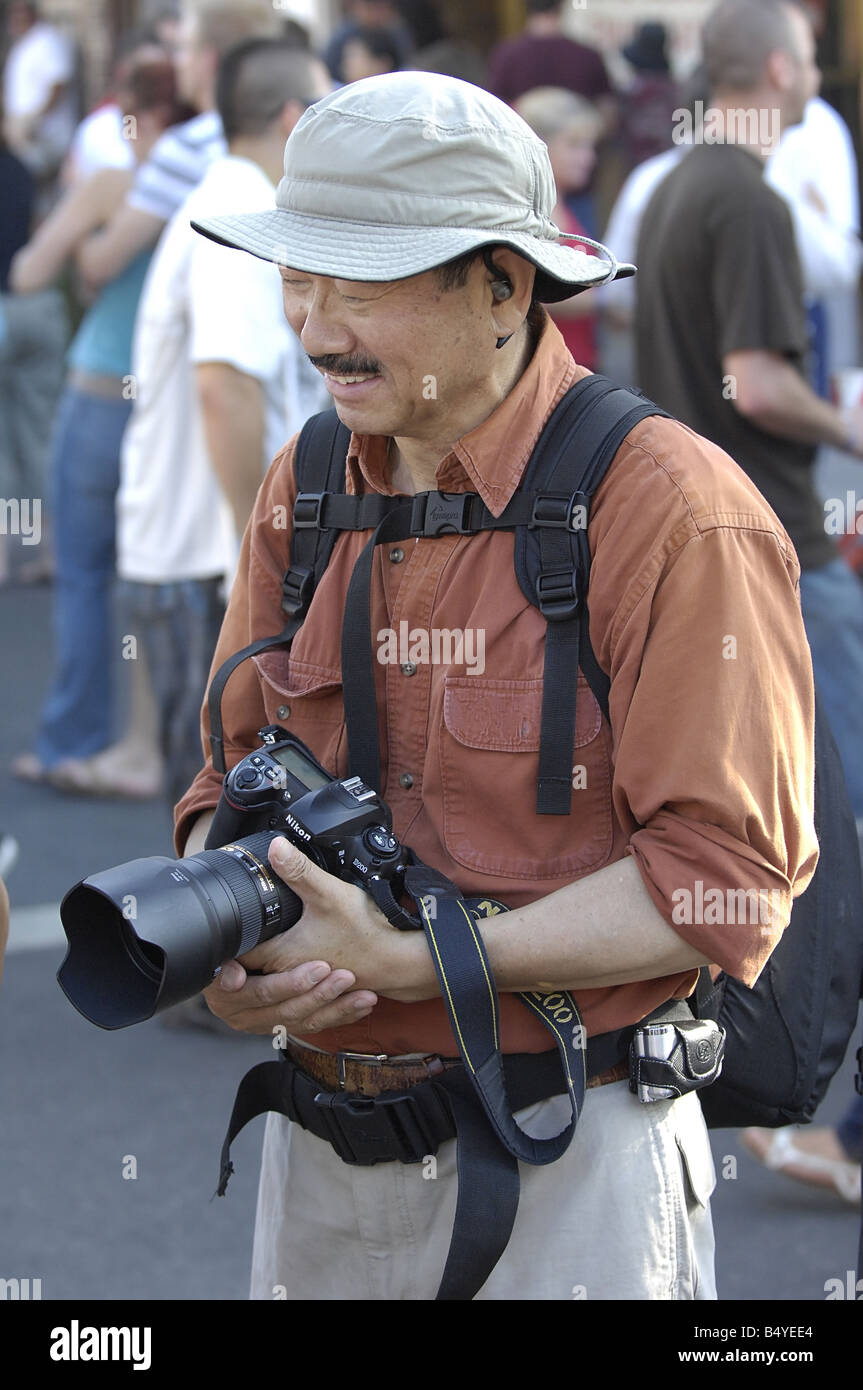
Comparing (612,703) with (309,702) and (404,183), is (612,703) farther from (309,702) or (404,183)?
(404,183)

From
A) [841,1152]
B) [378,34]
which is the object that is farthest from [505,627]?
[378,34]

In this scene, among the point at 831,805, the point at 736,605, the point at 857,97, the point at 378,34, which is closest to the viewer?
the point at 736,605

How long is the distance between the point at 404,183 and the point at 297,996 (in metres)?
0.83

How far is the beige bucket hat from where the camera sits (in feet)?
5.58

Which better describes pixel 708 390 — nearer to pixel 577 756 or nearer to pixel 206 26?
pixel 206 26

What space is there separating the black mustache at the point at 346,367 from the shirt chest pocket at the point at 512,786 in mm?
326

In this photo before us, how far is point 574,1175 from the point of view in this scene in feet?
6.03

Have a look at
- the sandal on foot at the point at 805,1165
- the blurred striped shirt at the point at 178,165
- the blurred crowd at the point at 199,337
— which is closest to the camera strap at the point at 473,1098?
the blurred crowd at the point at 199,337

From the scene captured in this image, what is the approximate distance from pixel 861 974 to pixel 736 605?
0.64m

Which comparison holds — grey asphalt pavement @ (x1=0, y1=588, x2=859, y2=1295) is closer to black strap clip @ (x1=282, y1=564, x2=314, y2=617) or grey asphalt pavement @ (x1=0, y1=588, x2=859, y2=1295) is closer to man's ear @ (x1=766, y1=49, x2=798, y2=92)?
black strap clip @ (x1=282, y1=564, x2=314, y2=617)

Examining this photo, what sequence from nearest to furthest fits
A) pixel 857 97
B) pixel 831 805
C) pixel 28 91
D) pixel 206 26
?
1. pixel 831 805
2. pixel 206 26
3. pixel 28 91
4. pixel 857 97

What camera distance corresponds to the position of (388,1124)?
1843 millimetres

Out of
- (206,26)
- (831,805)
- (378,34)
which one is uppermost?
(378,34)

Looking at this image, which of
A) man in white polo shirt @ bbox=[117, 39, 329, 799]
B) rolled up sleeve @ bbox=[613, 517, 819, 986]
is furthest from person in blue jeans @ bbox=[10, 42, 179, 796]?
rolled up sleeve @ bbox=[613, 517, 819, 986]
